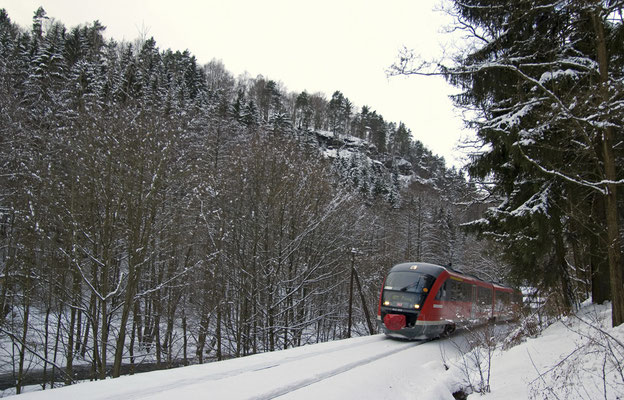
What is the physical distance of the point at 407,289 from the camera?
1274 centimetres

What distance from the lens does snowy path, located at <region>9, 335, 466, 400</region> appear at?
5.11 meters

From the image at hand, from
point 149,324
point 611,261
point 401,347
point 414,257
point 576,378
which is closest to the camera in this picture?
point 576,378

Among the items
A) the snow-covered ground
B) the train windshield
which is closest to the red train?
the train windshield

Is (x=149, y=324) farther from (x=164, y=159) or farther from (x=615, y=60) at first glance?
(x=615, y=60)

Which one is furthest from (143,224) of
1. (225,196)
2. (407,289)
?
(407,289)

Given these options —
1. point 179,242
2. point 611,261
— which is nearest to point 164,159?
point 179,242

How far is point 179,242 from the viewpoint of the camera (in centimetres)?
1608

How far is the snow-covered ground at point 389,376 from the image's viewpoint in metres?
4.78

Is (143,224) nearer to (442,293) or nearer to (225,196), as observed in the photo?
(225,196)

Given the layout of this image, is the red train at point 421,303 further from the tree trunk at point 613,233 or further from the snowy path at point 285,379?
the tree trunk at point 613,233

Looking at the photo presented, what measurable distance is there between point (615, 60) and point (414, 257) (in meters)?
32.8

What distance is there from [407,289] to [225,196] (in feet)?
33.6

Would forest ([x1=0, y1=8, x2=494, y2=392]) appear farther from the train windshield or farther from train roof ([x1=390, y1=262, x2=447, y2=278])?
the train windshield

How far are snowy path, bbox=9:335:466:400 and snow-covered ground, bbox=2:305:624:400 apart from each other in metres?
0.01
